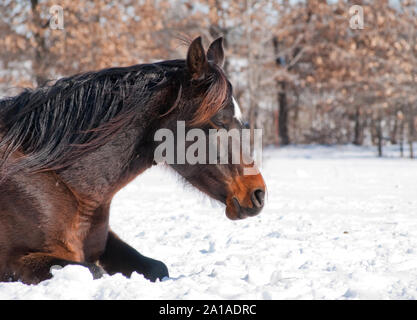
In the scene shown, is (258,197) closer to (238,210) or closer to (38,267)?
(238,210)

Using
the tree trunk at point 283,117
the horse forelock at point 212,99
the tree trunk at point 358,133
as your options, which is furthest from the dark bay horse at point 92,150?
the tree trunk at point 283,117

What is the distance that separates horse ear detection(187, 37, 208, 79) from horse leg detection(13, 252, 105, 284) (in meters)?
1.25

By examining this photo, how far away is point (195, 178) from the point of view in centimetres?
298

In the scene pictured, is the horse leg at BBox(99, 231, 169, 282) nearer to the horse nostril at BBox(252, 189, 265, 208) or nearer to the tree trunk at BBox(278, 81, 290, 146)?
the horse nostril at BBox(252, 189, 265, 208)

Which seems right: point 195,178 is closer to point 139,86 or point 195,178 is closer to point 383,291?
point 139,86

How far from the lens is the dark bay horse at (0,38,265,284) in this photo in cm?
273

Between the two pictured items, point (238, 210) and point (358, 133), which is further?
point (358, 133)

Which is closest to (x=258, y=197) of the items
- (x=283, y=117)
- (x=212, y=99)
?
(x=212, y=99)

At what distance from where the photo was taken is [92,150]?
9.30 ft

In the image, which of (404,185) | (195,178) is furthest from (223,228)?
(404,185)

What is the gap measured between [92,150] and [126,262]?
2.70ft

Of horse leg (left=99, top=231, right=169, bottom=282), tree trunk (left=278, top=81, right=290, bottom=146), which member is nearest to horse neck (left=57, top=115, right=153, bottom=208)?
horse leg (left=99, top=231, right=169, bottom=282)

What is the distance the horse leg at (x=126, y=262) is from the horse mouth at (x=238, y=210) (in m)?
0.62

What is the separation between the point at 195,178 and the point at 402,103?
53.3 feet
